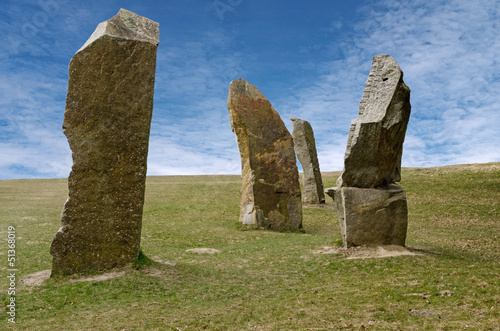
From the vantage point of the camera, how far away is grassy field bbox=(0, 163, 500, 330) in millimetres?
6633

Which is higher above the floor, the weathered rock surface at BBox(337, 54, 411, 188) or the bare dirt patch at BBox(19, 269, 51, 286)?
the weathered rock surface at BBox(337, 54, 411, 188)

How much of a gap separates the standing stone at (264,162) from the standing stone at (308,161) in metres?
6.62

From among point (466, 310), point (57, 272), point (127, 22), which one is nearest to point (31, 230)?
point (57, 272)

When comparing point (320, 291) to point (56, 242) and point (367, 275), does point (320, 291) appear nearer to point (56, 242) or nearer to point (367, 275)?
point (367, 275)

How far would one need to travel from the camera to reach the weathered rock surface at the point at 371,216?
37.5 feet

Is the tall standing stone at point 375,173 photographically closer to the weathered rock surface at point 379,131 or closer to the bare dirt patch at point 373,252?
the weathered rock surface at point 379,131

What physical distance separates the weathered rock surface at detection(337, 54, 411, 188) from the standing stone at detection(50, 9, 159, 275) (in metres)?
5.57

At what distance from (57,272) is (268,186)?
10.2 m

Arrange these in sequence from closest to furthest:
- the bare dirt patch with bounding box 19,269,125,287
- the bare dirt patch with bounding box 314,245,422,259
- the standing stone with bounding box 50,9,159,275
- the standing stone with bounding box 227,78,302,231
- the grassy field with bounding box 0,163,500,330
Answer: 1. the grassy field with bounding box 0,163,500,330
2. the bare dirt patch with bounding box 19,269,125,287
3. the standing stone with bounding box 50,9,159,275
4. the bare dirt patch with bounding box 314,245,422,259
5. the standing stone with bounding box 227,78,302,231

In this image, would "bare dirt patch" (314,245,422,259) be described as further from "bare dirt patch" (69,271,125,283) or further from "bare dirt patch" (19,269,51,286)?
"bare dirt patch" (19,269,51,286)

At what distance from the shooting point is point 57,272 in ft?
32.8

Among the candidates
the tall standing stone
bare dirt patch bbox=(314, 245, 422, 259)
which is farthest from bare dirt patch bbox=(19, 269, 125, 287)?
A: the tall standing stone

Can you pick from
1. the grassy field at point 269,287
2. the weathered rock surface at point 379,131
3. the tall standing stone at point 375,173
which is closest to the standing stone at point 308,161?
the grassy field at point 269,287

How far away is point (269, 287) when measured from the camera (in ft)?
30.8
